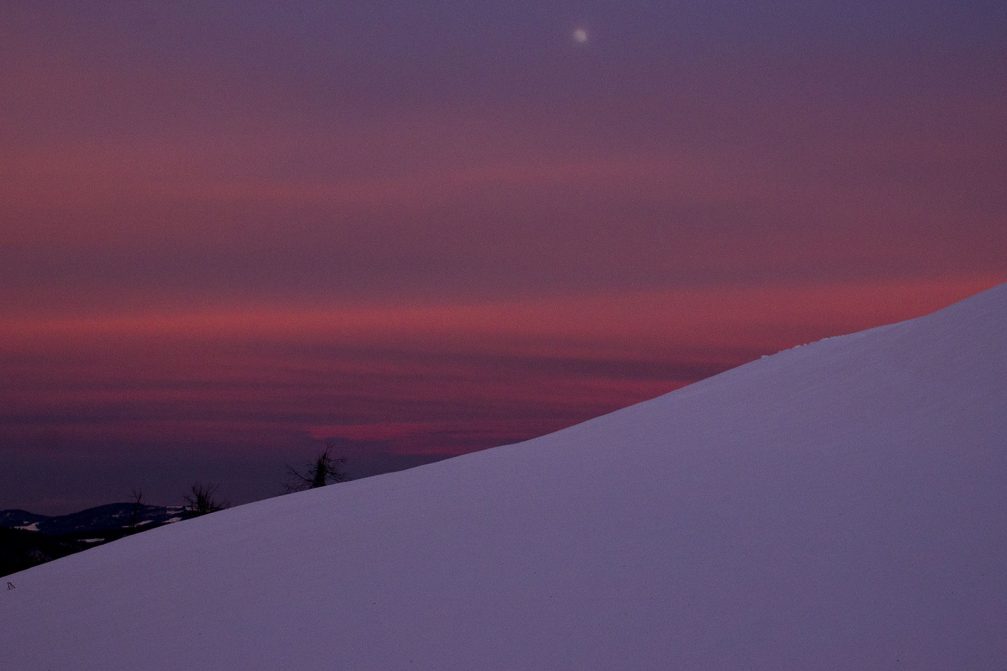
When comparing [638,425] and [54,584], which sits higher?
[638,425]

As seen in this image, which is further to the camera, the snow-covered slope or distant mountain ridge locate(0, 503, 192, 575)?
distant mountain ridge locate(0, 503, 192, 575)

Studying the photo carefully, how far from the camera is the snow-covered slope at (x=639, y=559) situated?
10.1 m

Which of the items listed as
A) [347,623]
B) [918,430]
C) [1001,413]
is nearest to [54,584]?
[347,623]

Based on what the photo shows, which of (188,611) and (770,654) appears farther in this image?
(188,611)

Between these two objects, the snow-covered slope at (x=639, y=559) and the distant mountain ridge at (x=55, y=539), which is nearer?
the snow-covered slope at (x=639, y=559)

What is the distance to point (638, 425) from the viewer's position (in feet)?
69.8

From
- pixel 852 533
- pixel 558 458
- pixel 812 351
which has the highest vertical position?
pixel 812 351

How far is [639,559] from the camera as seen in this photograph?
480 inches

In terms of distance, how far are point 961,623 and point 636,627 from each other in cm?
300

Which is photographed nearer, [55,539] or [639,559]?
[639,559]

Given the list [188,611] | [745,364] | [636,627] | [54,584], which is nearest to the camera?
[636,627]

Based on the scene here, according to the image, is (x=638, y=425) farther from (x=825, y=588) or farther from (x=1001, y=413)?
(x=825, y=588)

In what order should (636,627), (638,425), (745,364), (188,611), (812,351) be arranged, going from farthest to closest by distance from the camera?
(745,364) → (812,351) → (638,425) → (188,611) → (636,627)

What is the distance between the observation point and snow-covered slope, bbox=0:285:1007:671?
10.1 m
